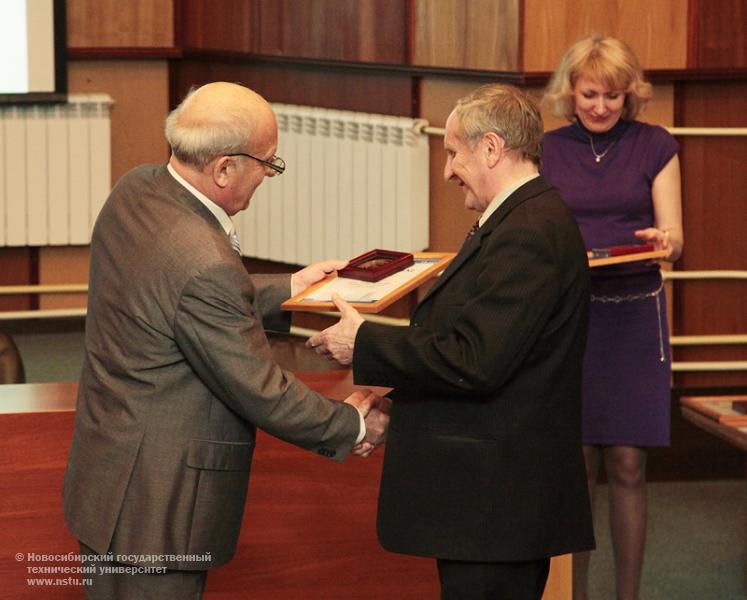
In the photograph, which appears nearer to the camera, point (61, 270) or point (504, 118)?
point (504, 118)

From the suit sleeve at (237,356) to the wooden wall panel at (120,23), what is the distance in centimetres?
540

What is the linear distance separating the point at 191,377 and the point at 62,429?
885mm

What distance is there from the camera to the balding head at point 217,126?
2.72m

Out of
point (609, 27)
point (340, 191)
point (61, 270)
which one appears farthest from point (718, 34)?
point (61, 270)

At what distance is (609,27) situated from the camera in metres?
5.80

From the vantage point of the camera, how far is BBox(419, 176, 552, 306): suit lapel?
278cm

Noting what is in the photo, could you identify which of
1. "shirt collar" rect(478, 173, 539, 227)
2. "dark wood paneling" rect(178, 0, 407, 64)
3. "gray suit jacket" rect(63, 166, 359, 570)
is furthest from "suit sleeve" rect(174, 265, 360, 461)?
"dark wood paneling" rect(178, 0, 407, 64)

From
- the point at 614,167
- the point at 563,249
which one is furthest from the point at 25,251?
the point at 563,249

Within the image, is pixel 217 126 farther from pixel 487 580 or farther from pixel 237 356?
pixel 487 580

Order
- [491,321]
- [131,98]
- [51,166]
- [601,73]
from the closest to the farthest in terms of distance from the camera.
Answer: [491,321] → [601,73] → [51,166] → [131,98]

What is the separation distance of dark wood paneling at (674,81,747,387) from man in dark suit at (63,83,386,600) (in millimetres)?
3609

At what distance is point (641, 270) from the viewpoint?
4.28 meters

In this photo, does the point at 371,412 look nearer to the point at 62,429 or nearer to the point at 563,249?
the point at 563,249

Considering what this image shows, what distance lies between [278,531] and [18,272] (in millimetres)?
4744
